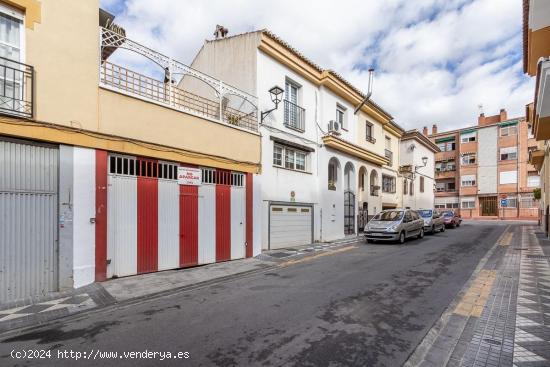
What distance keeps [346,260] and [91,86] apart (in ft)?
27.8

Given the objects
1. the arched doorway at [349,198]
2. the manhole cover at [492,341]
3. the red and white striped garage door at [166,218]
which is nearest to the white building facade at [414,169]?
the arched doorway at [349,198]

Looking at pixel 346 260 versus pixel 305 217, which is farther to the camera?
pixel 305 217

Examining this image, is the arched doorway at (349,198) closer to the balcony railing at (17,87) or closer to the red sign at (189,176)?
the red sign at (189,176)

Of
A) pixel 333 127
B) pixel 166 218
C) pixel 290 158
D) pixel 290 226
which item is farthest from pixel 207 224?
pixel 333 127

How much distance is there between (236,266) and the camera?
917 cm

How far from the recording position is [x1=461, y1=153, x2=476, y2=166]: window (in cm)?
4341

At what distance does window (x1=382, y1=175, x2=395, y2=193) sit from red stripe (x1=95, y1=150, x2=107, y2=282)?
1967 centimetres

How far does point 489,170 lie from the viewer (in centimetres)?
4166

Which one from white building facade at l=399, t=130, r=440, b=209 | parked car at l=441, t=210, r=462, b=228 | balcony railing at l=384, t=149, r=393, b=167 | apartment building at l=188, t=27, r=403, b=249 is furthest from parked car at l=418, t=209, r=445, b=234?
white building facade at l=399, t=130, r=440, b=209

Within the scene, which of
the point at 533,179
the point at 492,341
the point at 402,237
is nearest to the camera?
the point at 492,341

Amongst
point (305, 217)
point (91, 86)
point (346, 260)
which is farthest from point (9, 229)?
point (305, 217)

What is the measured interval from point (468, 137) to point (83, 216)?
4969cm

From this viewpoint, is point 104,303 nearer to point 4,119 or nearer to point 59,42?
point 4,119

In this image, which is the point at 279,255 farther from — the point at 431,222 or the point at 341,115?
the point at 431,222
